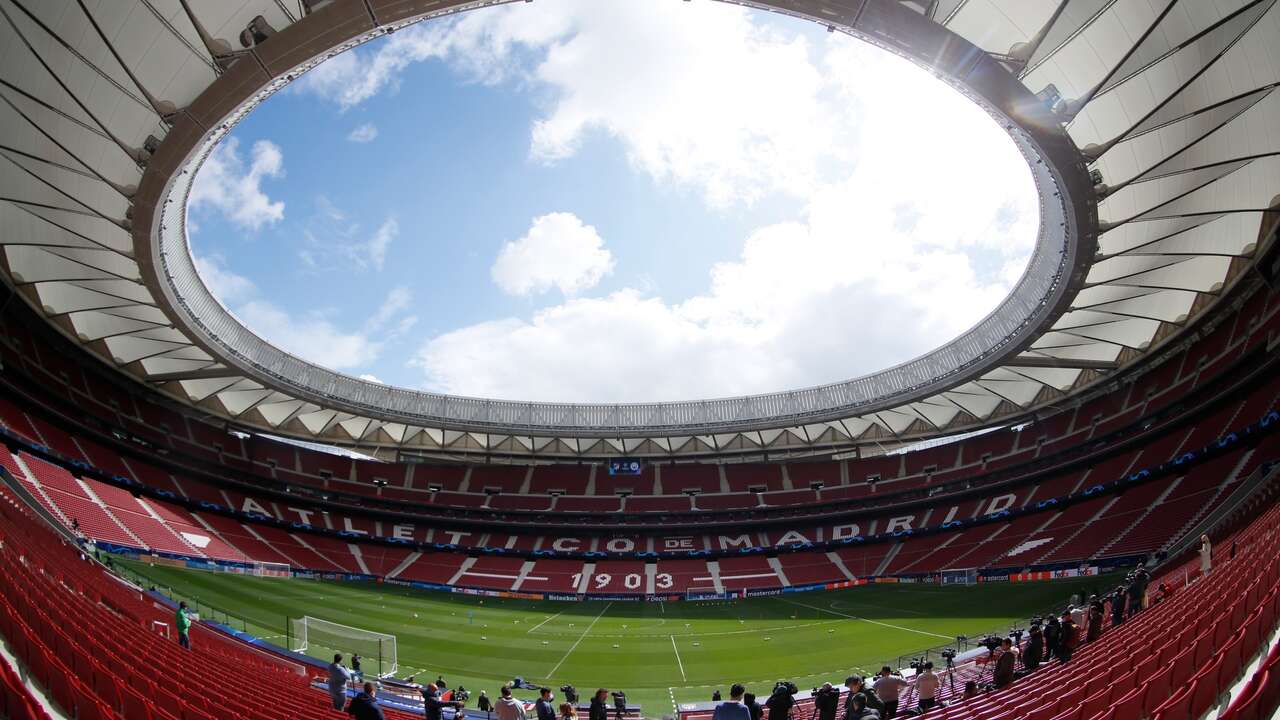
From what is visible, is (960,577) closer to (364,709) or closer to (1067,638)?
(1067,638)

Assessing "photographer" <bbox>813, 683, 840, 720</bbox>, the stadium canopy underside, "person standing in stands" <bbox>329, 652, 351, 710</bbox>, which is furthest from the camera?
the stadium canopy underside

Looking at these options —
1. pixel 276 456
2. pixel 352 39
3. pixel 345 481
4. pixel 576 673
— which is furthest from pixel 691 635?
pixel 276 456

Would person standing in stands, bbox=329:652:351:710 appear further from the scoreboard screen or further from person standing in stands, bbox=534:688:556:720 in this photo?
the scoreboard screen

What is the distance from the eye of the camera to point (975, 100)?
22016 millimetres

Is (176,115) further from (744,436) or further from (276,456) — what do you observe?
(744,436)

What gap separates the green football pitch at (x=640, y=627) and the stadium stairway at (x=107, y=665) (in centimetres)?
761

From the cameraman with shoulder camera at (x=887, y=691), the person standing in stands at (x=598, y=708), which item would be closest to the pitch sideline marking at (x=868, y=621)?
the cameraman with shoulder camera at (x=887, y=691)

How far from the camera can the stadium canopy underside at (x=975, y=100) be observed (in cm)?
1945

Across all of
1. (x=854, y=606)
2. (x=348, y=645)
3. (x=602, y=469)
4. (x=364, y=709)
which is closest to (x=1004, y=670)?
(x=364, y=709)

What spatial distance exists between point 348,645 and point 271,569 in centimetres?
2196

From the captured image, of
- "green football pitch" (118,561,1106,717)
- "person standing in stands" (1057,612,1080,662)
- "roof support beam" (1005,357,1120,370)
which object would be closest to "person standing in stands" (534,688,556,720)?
"green football pitch" (118,561,1106,717)

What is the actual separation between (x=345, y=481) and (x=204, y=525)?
46.5 ft

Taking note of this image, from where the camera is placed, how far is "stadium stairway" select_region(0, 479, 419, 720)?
5.80 meters

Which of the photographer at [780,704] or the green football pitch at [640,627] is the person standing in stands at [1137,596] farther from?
the photographer at [780,704]
